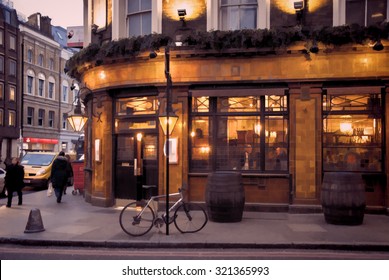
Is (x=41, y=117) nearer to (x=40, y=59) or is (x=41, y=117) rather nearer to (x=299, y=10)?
(x=40, y=59)

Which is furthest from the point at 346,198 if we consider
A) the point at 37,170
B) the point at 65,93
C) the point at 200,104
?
the point at 65,93

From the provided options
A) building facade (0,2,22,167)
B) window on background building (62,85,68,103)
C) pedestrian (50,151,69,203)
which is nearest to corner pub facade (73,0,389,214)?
pedestrian (50,151,69,203)

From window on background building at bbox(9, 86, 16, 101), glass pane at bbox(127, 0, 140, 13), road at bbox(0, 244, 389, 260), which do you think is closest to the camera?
road at bbox(0, 244, 389, 260)

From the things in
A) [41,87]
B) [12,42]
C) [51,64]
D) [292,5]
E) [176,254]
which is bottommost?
[176,254]

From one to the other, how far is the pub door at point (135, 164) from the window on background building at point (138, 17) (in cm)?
339

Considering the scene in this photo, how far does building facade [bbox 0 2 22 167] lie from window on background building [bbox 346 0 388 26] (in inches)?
1637

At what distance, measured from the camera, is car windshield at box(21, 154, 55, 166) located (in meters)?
22.1

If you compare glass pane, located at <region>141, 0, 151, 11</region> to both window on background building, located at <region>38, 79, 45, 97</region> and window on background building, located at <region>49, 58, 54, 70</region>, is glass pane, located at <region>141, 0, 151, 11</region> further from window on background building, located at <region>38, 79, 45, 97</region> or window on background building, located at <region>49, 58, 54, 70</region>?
window on background building, located at <region>49, 58, 54, 70</region>

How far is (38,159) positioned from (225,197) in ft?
49.4

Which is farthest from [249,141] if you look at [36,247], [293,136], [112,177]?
[36,247]

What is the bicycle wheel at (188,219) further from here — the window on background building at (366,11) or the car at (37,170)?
the car at (37,170)

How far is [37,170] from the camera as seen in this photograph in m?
21.3

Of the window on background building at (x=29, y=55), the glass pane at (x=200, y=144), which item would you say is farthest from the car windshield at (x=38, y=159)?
the window on background building at (x=29, y=55)

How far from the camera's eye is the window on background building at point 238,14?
12.9 metres
